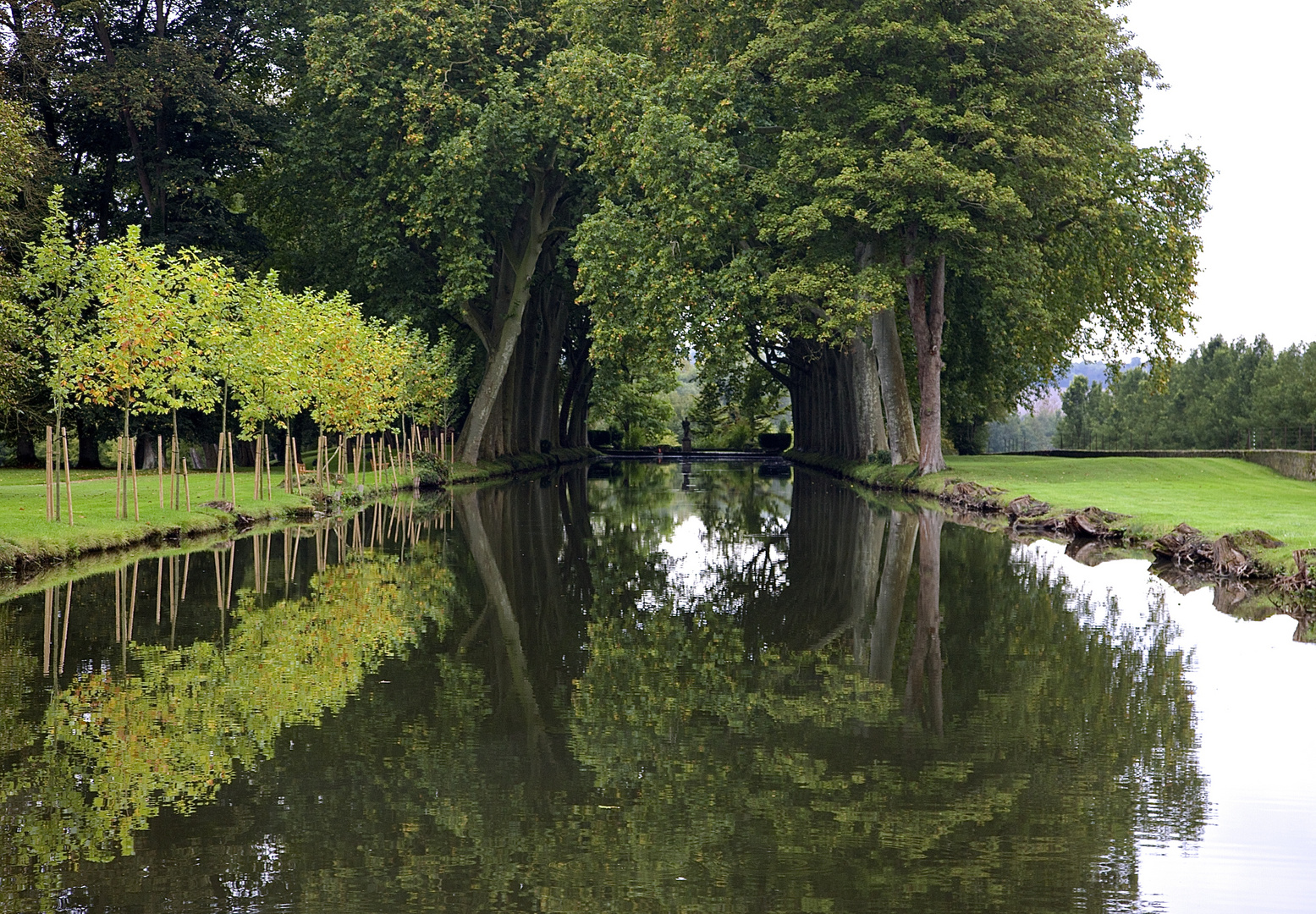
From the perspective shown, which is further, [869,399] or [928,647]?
[869,399]

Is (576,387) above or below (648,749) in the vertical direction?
above

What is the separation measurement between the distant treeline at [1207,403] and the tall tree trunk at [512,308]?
59.9 metres

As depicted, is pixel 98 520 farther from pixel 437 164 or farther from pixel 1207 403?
pixel 1207 403

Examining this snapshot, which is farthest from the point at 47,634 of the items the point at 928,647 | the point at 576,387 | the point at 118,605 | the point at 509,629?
the point at 576,387

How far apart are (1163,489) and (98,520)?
22979 mm

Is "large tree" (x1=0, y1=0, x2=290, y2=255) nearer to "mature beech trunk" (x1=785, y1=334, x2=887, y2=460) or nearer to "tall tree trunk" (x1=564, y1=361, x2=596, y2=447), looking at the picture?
"mature beech trunk" (x1=785, y1=334, x2=887, y2=460)

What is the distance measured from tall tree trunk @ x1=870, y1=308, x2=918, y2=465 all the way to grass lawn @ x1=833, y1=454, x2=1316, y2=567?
93 cm

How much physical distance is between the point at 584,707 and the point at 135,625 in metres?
5.57

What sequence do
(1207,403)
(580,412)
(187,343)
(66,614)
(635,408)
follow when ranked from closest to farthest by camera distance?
(66,614)
(187,343)
(580,412)
(635,408)
(1207,403)

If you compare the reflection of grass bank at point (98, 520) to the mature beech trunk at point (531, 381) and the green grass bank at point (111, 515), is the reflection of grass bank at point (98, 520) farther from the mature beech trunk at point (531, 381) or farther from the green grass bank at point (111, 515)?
the mature beech trunk at point (531, 381)

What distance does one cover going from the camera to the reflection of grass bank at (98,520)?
17.8m

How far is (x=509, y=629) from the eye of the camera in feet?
40.3

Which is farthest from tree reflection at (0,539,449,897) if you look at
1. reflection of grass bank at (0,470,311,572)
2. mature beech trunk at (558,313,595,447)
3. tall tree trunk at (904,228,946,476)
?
mature beech trunk at (558,313,595,447)

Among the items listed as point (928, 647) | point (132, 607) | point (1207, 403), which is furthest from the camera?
point (1207, 403)
